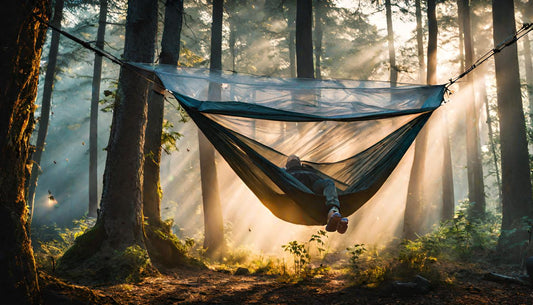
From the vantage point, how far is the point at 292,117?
255 cm

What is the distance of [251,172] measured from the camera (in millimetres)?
2723

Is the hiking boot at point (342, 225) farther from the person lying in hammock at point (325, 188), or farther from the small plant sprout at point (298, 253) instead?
the small plant sprout at point (298, 253)

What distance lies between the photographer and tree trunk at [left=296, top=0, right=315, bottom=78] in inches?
223

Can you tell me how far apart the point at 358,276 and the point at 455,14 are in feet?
32.4

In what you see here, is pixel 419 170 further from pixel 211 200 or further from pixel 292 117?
pixel 292 117

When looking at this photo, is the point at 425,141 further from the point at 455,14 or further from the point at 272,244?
the point at 455,14

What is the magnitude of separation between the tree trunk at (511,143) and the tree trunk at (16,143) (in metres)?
5.18

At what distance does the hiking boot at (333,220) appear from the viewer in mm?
2486

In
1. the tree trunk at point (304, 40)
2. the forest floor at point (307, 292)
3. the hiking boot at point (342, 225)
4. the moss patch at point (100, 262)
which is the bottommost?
the forest floor at point (307, 292)

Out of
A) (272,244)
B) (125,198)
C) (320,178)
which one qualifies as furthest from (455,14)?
(125,198)

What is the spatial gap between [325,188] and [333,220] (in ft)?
1.05

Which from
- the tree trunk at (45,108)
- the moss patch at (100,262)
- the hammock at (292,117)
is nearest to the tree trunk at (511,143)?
the hammock at (292,117)

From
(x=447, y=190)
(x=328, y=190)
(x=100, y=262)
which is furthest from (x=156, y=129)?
(x=447, y=190)

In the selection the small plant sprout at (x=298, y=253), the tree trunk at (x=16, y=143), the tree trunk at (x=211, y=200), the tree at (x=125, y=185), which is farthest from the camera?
the tree trunk at (x=211, y=200)
